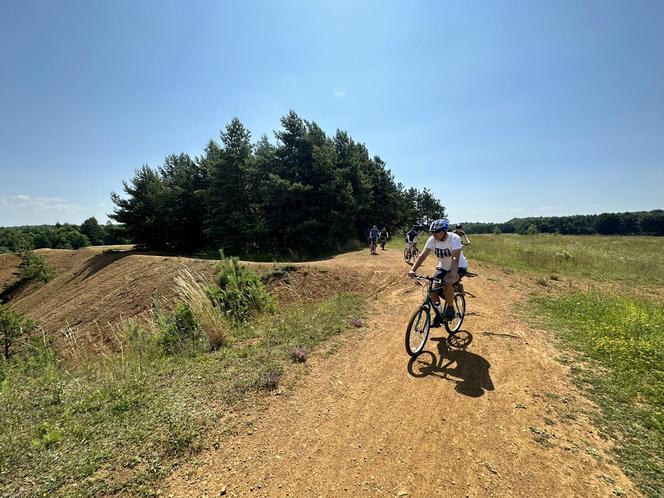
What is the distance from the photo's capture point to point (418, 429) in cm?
357

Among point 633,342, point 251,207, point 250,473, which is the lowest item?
point 250,473

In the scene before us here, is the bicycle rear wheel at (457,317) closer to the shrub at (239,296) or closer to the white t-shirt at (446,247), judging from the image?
the white t-shirt at (446,247)

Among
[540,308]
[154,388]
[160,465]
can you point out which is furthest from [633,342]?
[154,388]

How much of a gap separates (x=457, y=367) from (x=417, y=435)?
1962mm

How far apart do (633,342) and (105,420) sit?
923cm

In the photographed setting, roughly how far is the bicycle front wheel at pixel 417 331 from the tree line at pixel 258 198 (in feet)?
53.7

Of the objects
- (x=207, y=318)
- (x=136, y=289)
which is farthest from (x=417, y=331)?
(x=136, y=289)

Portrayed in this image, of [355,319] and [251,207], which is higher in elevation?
[251,207]

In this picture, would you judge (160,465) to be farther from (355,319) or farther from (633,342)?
(633,342)

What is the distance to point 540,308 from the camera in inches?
323

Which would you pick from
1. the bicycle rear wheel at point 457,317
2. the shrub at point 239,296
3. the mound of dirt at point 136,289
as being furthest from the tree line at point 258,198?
the bicycle rear wheel at point 457,317

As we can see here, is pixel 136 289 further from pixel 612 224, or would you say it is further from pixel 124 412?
pixel 612 224

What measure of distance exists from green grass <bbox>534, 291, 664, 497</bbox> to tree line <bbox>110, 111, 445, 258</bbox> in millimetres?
16569

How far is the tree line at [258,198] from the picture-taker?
22.0 m
